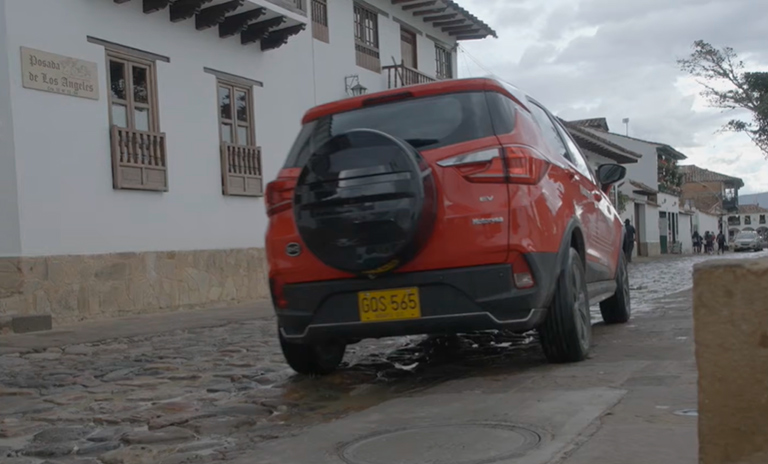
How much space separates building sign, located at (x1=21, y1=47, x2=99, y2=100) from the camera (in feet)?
34.4

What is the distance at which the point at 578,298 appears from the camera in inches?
211

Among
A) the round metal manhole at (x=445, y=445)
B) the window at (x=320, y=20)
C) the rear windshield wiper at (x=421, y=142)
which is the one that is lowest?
the round metal manhole at (x=445, y=445)

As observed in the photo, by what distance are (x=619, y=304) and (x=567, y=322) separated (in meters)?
3.03

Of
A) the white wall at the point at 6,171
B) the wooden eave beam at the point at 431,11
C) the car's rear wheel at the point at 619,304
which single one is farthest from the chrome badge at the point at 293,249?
the wooden eave beam at the point at 431,11

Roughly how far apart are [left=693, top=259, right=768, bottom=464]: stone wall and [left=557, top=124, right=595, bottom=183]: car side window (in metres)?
4.15

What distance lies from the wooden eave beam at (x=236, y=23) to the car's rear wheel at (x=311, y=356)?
982 cm

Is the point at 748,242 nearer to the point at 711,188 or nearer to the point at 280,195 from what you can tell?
the point at 711,188

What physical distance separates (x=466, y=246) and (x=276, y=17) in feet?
37.8

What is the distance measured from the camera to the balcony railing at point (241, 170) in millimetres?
14336

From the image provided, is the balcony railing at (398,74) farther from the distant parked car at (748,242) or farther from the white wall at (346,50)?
the distant parked car at (748,242)

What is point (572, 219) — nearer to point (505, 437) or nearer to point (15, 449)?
point (505, 437)

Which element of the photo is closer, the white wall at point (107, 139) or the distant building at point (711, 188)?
the white wall at point (107, 139)

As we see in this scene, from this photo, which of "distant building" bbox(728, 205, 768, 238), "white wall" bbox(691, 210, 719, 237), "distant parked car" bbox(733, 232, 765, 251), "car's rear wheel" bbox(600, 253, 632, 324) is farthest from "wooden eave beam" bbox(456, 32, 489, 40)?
"distant building" bbox(728, 205, 768, 238)

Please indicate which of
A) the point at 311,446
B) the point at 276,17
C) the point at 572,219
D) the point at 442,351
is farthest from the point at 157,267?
the point at 311,446
